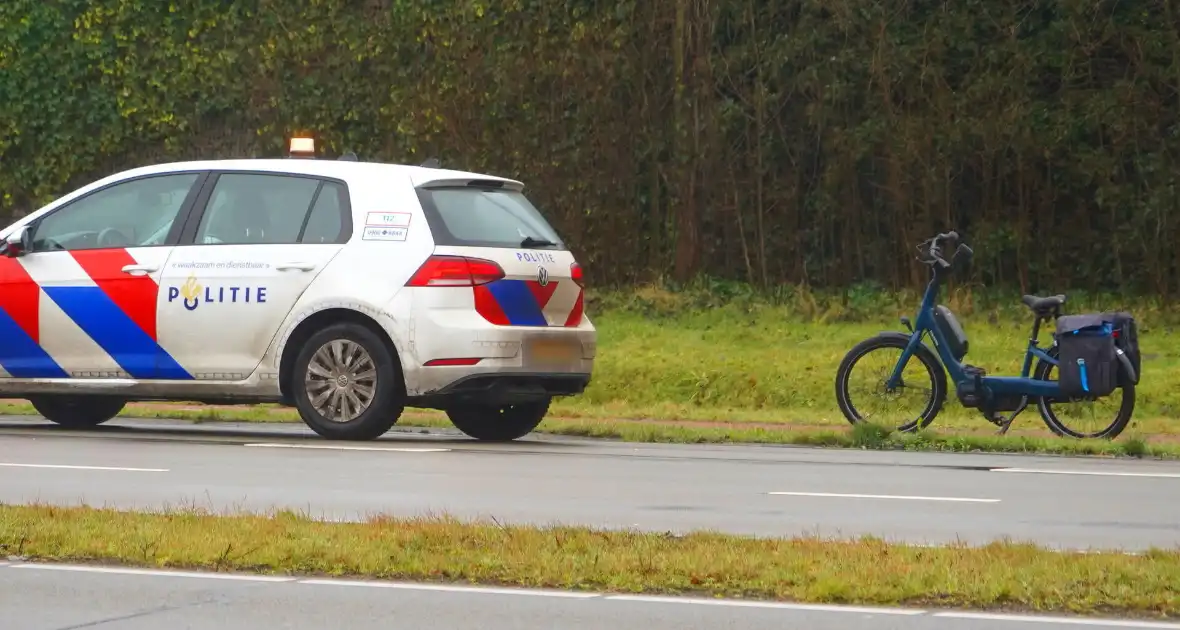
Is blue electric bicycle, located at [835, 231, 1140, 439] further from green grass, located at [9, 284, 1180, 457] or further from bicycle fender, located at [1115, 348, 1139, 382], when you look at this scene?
green grass, located at [9, 284, 1180, 457]

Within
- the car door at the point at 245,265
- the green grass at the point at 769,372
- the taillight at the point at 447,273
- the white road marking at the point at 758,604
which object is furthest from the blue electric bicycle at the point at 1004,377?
the white road marking at the point at 758,604

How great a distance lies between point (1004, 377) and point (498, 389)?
3.45m

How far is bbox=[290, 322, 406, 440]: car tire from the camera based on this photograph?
43.0 ft

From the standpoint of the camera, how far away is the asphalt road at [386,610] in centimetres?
670

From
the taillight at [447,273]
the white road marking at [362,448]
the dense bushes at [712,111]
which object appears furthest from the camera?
the dense bushes at [712,111]

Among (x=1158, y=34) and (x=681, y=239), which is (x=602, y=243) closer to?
(x=681, y=239)

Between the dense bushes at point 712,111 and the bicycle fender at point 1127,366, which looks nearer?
the bicycle fender at point 1127,366

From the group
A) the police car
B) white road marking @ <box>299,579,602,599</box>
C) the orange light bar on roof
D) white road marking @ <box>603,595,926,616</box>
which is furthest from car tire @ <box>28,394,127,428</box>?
white road marking @ <box>603,595,926,616</box>

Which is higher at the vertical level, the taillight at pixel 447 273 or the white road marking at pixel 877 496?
the taillight at pixel 447 273

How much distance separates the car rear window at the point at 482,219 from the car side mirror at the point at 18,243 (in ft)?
8.76

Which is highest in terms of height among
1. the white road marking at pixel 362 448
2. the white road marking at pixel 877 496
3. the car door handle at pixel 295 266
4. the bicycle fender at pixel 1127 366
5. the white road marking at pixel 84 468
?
the car door handle at pixel 295 266

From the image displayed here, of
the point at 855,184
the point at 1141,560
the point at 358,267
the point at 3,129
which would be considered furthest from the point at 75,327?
the point at 3,129

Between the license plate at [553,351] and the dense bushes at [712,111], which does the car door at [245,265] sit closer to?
the license plate at [553,351]

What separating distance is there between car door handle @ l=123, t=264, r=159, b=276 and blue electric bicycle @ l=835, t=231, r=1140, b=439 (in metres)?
4.56
